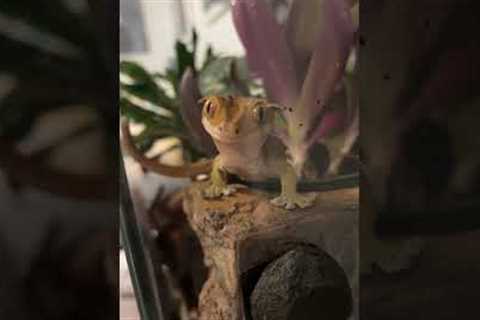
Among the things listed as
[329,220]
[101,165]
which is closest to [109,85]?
[101,165]

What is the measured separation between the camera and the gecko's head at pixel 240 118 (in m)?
0.38

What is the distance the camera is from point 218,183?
40cm

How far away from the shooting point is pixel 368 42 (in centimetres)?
35

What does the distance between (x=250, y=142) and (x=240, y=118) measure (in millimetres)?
15

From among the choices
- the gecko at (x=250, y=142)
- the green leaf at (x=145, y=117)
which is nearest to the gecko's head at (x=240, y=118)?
the gecko at (x=250, y=142)

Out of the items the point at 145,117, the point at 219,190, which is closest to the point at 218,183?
the point at 219,190

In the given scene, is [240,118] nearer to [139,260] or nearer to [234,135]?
[234,135]

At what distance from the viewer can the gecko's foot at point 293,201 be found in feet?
1.25

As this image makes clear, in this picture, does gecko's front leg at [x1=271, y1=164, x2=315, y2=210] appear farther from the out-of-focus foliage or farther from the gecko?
the out-of-focus foliage

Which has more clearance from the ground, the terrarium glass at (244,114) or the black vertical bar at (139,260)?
the terrarium glass at (244,114)

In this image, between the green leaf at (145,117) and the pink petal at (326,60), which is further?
the green leaf at (145,117)

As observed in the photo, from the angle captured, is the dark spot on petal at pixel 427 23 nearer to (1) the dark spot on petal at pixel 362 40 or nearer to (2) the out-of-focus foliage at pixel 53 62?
(1) the dark spot on petal at pixel 362 40

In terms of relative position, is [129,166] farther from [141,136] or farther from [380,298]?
[380,298]

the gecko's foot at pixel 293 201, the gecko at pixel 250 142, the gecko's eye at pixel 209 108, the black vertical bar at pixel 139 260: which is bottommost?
the black vertical bar at pixel 139 260
